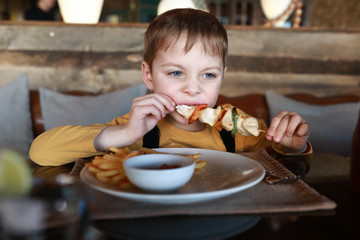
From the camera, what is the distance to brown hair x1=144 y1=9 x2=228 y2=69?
155 cm

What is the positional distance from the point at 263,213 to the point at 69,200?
0.48m

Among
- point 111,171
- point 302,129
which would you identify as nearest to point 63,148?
point 111,171

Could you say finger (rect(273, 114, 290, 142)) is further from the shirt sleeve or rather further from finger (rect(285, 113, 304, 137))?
the shirt sleeve

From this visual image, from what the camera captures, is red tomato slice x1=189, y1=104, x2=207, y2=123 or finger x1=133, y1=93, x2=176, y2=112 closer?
finger x1=133, y1=93, x2=176, y2=112

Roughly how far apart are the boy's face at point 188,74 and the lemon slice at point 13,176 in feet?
3.51

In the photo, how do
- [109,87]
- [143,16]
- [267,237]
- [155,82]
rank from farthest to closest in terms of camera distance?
[143,16]
[109,87]
[155,82]
[267,237]

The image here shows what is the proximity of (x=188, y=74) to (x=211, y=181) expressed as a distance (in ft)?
2.22

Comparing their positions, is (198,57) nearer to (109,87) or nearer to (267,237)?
(267,237)

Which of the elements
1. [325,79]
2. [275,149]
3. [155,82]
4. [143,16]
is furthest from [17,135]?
[143,16]

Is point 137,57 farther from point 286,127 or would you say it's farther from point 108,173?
point 108,173

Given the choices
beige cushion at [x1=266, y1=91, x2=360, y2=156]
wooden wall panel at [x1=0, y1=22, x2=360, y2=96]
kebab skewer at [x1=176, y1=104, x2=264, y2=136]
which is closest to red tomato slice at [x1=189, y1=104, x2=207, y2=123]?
kebab skewer at [x1=176, y1=104, x2=264, y2=136]

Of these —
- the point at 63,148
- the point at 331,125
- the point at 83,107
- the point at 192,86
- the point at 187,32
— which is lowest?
the point at 331,125

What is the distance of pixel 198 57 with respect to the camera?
1.53 m

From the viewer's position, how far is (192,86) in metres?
1.53
